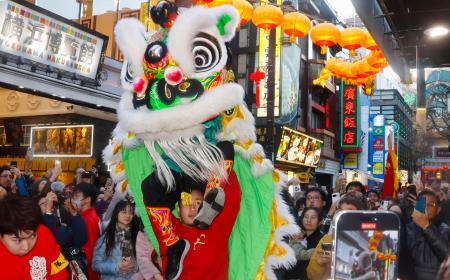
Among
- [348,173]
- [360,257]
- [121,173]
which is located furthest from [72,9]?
[348,173]

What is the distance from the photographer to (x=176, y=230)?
3066mm

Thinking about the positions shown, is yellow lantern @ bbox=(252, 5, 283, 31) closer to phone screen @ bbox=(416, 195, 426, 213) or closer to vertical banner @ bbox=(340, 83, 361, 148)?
phone screen @ bbox=(416, 195, 426, 213)

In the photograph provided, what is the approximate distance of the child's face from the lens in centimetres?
306

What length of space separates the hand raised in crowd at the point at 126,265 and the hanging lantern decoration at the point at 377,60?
6.27 meters

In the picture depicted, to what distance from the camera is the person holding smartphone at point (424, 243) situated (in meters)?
3.81

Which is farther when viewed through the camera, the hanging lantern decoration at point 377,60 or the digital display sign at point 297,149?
the digital display sign at point 297,149

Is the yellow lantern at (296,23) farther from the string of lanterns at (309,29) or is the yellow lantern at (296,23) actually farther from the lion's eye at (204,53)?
the lion's eye at (204,53)

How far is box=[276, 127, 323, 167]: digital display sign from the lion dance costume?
14.5m

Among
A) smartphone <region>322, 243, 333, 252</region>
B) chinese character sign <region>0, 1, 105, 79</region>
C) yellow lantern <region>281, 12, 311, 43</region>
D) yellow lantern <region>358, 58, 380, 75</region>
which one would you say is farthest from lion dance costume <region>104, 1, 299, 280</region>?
yellow lantern <region>358, 58, 380, 75</region>

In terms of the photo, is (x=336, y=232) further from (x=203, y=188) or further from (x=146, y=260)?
(x=146, y=260)

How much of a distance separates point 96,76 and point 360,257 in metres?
9.02

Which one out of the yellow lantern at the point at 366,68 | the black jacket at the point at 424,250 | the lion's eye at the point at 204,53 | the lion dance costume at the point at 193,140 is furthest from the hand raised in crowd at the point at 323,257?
the yellow lantern at the point at 366,68

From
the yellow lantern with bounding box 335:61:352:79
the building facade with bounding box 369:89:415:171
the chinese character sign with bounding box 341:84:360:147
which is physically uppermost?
the building facade with bounding box 369:89:415:171

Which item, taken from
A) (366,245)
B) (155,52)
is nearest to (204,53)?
(155,52)
